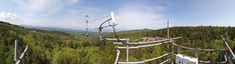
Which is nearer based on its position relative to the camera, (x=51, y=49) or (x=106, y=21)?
(x=106, y=21)

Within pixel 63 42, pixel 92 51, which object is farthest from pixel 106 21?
pixel 63 42

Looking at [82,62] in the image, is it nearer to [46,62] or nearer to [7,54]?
[46,62]

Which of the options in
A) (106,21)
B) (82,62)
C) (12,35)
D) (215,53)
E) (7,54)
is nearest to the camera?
(106,21)

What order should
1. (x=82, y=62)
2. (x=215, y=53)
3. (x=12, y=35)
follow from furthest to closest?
1. (x=82, y=62)
2. (x=12, y=35)
3. (x=215, y=53)

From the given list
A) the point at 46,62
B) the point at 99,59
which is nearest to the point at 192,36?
the point at 99,59

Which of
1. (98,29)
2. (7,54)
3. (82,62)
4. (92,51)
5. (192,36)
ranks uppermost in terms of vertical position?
(98,29)

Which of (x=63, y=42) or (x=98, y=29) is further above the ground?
(x=98, y=29)

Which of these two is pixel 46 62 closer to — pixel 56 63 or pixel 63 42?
pixel 56 63

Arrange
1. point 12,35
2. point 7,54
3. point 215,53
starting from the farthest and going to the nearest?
point 12,35, point 7,54, point 215,53

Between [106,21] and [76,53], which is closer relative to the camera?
[106,21]

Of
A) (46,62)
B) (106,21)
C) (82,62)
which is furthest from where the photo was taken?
(82,62)
